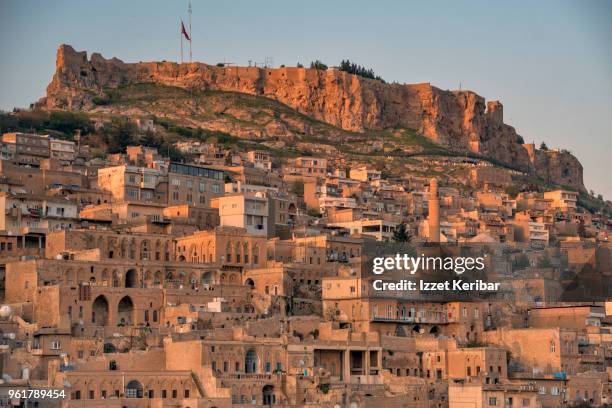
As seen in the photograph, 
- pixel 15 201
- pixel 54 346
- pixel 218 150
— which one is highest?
pixel 218 150

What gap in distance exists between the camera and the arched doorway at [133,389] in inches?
2173

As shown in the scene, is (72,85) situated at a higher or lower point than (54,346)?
higher

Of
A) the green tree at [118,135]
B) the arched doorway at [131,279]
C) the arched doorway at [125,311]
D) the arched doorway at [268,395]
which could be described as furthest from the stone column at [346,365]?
the green tree at [118,135]

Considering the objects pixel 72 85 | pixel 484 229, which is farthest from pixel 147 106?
pixel 484 229

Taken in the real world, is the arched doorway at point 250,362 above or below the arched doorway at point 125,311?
below

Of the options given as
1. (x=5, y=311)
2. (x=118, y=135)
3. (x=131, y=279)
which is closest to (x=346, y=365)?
(x=131, y=279)

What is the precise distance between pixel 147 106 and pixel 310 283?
179 feet

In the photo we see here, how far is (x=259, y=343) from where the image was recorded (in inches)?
2381

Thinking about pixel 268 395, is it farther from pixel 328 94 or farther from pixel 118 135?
pixel 328 94

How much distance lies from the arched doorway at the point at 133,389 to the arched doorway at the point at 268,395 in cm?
511

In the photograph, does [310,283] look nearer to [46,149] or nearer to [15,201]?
[15,201]

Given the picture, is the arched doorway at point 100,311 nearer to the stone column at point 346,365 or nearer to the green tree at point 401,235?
the stone column at point 346,365

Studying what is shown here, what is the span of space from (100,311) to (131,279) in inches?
199

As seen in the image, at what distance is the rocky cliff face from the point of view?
4835 inches
